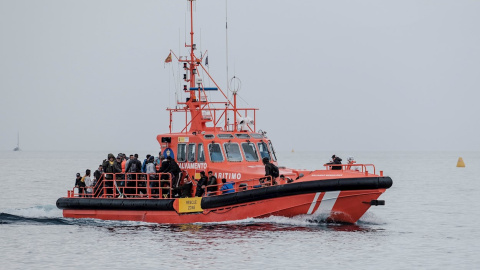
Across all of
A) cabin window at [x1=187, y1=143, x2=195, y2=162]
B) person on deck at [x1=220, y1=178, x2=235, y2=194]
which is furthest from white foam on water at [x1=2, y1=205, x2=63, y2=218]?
person on deck at [x1=220, y1=178, x2=235, y2=194]

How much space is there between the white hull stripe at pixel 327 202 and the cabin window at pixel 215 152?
3.29 meters

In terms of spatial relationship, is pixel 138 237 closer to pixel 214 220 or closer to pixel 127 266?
pixel 214 220

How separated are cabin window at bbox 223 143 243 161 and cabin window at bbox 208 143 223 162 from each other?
0.18m

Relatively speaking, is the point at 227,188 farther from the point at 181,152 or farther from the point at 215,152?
the point at 181,152

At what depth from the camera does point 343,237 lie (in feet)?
62.6

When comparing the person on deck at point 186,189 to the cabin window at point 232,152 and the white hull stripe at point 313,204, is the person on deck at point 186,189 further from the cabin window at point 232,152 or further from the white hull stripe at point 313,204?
the white hull stripe at point 313,204

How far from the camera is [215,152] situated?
21.4 meters

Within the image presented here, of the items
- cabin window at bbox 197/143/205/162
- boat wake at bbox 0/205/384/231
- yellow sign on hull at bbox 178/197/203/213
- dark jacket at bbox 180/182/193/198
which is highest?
cabin window at bbox 197/143/205/162

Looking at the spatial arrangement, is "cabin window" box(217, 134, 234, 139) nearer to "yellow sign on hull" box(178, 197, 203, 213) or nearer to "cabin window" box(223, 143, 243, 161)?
"cabin window" box(223, 143, 243, 161)

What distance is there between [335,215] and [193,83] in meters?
6.20

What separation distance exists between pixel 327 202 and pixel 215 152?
12.0ft

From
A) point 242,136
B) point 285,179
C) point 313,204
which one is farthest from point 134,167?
point 313,204

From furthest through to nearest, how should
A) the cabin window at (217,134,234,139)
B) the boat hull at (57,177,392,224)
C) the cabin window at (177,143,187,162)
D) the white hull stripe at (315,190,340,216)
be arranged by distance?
the cabin window at (177,143,187,162)
the cabin window at (217,134,234,139)
the white hull stripe at (315,190,340,216)
the boat hull at (57,177,392,224)

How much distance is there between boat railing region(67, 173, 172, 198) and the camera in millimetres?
21188
